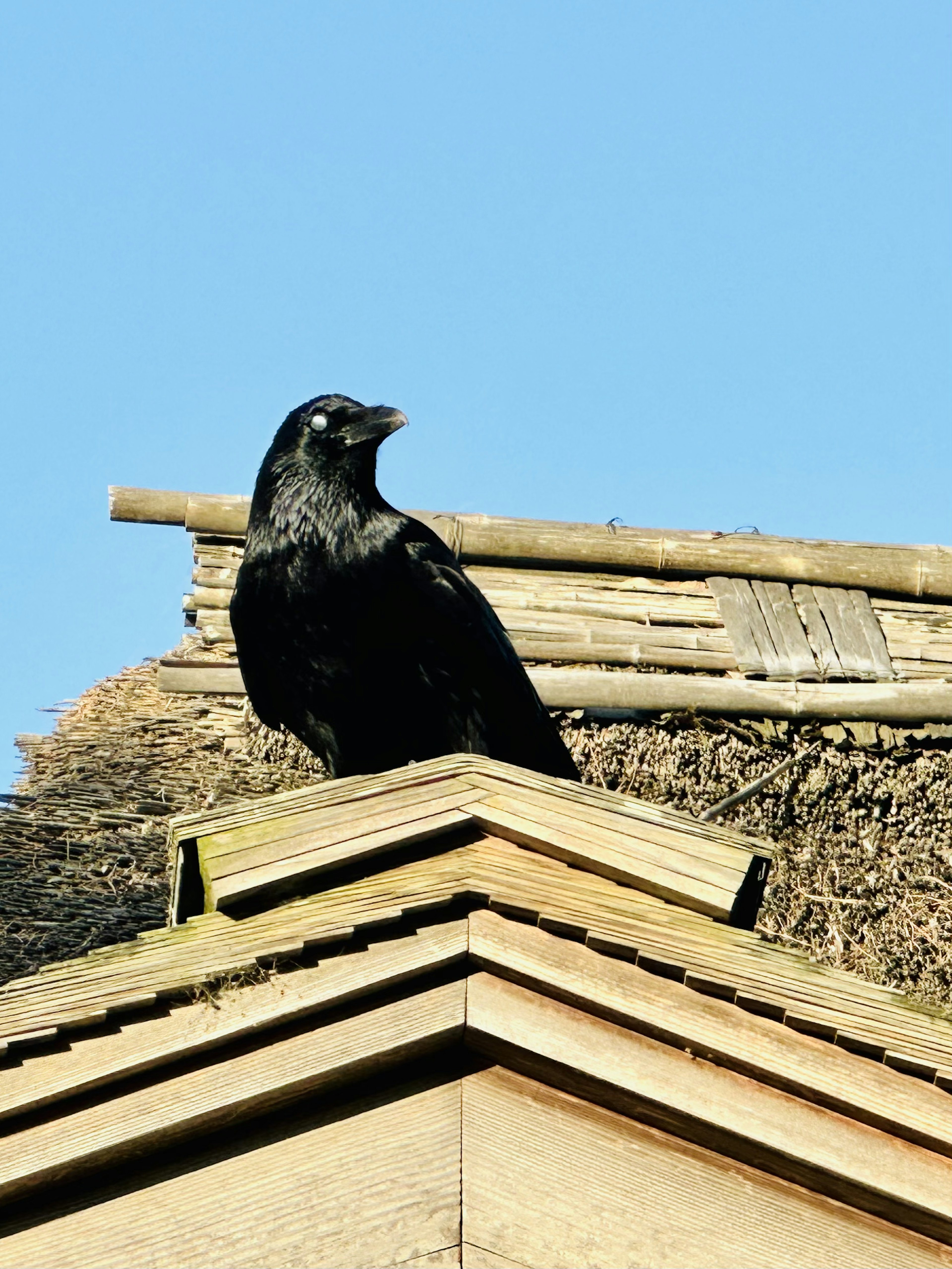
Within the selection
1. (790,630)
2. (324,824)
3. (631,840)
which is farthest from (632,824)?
(790,630)

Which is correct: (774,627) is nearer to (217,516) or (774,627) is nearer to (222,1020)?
(217,516)

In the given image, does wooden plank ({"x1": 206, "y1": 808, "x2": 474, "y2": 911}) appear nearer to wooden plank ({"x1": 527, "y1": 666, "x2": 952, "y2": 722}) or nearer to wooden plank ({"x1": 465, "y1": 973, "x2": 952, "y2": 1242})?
wooden plank ({"x1": 465, "y1": 973, "x2": 952, "y2": 1242})

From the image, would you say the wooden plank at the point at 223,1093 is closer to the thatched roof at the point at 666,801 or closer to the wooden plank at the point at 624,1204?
the wooden plank at the point at 624,1204

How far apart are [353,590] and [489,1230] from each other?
260 centimetres

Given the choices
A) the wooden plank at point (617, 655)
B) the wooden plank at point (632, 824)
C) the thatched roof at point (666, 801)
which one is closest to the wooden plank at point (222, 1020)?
the wooden plank at point (632, 824)

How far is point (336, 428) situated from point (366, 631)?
746mm

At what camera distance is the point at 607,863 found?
8.81 feet

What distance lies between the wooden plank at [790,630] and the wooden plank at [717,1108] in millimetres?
4632

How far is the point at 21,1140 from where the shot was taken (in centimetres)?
246

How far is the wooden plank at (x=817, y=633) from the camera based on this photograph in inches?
279

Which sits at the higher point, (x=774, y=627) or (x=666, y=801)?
(x=774, y=627)

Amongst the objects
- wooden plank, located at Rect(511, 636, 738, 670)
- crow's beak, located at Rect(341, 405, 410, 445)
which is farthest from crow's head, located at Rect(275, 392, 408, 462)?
wooden plank, located at Rect(511, 636, 738, 670)

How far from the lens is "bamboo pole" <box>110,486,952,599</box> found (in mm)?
7473

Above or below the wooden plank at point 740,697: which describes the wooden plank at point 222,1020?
below
